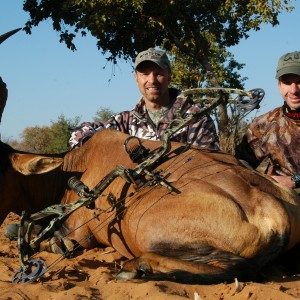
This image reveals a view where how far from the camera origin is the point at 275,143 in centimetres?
629

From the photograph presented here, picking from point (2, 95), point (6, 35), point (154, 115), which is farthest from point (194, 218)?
point (6, 35)

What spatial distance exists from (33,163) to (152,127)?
1.79m

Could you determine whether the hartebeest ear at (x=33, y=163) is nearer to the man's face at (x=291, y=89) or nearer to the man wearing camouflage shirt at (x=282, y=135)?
the man wearing camouflage shirt at (x=282, y=135)

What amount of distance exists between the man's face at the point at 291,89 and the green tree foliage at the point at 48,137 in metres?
18.2

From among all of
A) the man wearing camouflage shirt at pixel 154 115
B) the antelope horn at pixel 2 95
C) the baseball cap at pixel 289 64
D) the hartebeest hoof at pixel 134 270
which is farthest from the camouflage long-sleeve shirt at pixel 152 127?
the hartebeest hoof at pixel 134 270

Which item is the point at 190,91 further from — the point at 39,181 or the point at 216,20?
the point at 216,20

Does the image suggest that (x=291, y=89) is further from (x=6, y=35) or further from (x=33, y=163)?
(x=6, y=35)

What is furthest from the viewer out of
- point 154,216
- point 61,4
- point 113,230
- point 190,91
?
point 61,4

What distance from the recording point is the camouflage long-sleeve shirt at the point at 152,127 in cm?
615

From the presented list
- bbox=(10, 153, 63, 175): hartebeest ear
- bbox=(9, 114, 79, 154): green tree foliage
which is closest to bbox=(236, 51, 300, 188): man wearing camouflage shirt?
bbox=(10, 153, 63, 175): hartebeest ear

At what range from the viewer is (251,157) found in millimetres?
6500

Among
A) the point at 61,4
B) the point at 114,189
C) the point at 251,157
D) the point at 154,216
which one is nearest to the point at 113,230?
the point at 114,189

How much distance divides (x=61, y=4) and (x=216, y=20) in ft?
14.8

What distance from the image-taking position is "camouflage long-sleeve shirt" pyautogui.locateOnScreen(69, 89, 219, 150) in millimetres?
6152
